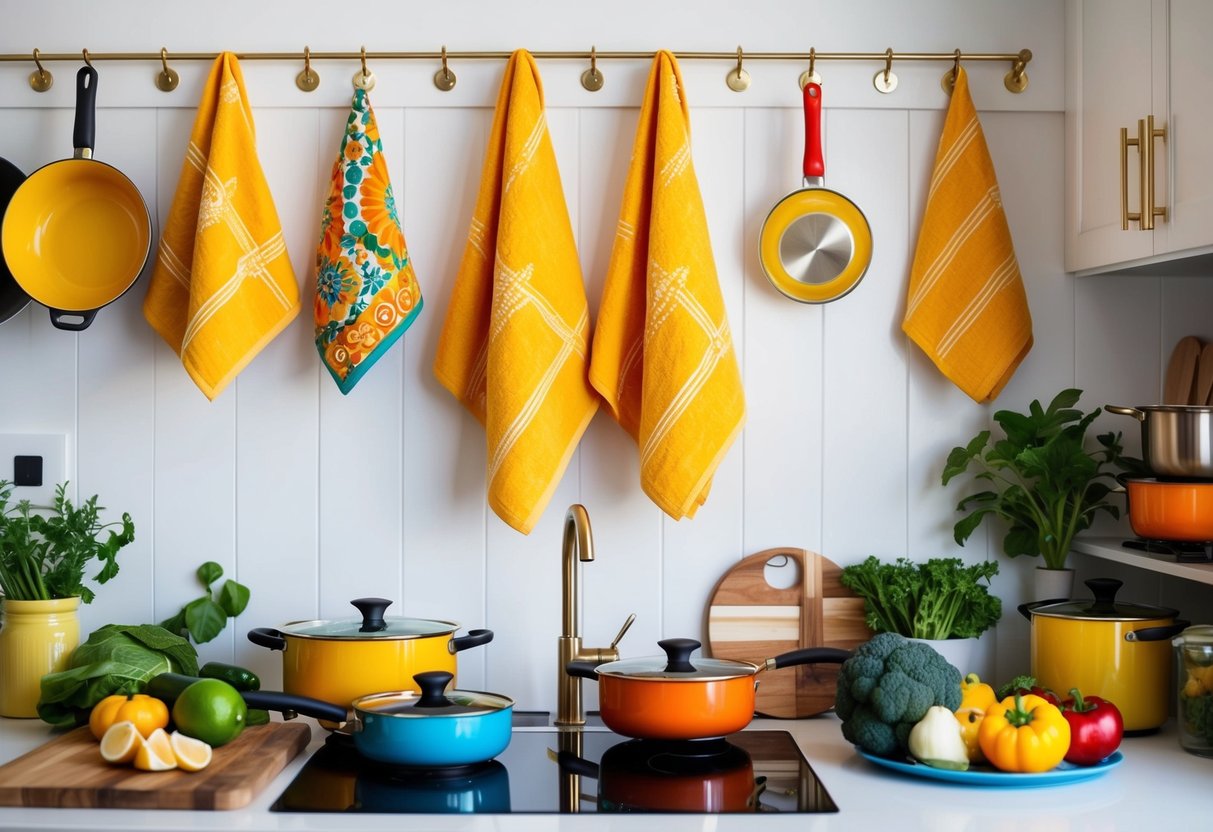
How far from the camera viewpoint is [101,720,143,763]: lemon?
4.16 ft

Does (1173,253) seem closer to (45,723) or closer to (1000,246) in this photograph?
(1000,246)

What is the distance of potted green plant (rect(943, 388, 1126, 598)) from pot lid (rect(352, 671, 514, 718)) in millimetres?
724

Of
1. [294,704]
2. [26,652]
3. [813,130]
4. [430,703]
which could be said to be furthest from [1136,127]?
[26,652]

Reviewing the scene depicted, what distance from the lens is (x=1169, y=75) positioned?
140 centimetres

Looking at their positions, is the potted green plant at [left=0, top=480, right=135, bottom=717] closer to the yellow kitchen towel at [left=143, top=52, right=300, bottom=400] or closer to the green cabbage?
the green cabbage

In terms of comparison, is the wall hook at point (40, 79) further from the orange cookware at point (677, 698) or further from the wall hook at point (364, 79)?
the orange cookware at point (677, 698)

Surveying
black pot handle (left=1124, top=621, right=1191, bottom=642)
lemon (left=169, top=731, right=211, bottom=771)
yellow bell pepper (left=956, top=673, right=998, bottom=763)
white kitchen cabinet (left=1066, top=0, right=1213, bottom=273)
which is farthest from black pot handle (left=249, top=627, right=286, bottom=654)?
white kitchen cabinet (left=1066, top=0, right=1213, bottom=273)

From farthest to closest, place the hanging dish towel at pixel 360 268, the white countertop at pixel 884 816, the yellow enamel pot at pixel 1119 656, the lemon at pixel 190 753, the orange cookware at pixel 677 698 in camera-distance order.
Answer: the hanging dish towel at pixel 360 268 < the yellow enamel pot at pixel 1119 656 < the orange cookware at pixel 677 698 < the lemon at pixel 190 753 < the white countertop at pixel 884 816

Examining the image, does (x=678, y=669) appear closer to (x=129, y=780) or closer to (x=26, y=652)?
(x=129, y=780)

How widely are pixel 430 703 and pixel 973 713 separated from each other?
0.62m

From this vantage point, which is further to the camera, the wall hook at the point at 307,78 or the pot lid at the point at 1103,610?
the wall hook at the point at 307,78

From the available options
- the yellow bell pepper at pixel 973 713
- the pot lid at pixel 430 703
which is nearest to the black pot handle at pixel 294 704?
the pot lid at pixel 430 703

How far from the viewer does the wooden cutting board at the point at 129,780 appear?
1.19 metres

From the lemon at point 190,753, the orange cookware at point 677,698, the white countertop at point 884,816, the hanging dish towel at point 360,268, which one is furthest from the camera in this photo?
the hanging dish towel at point 360,268
